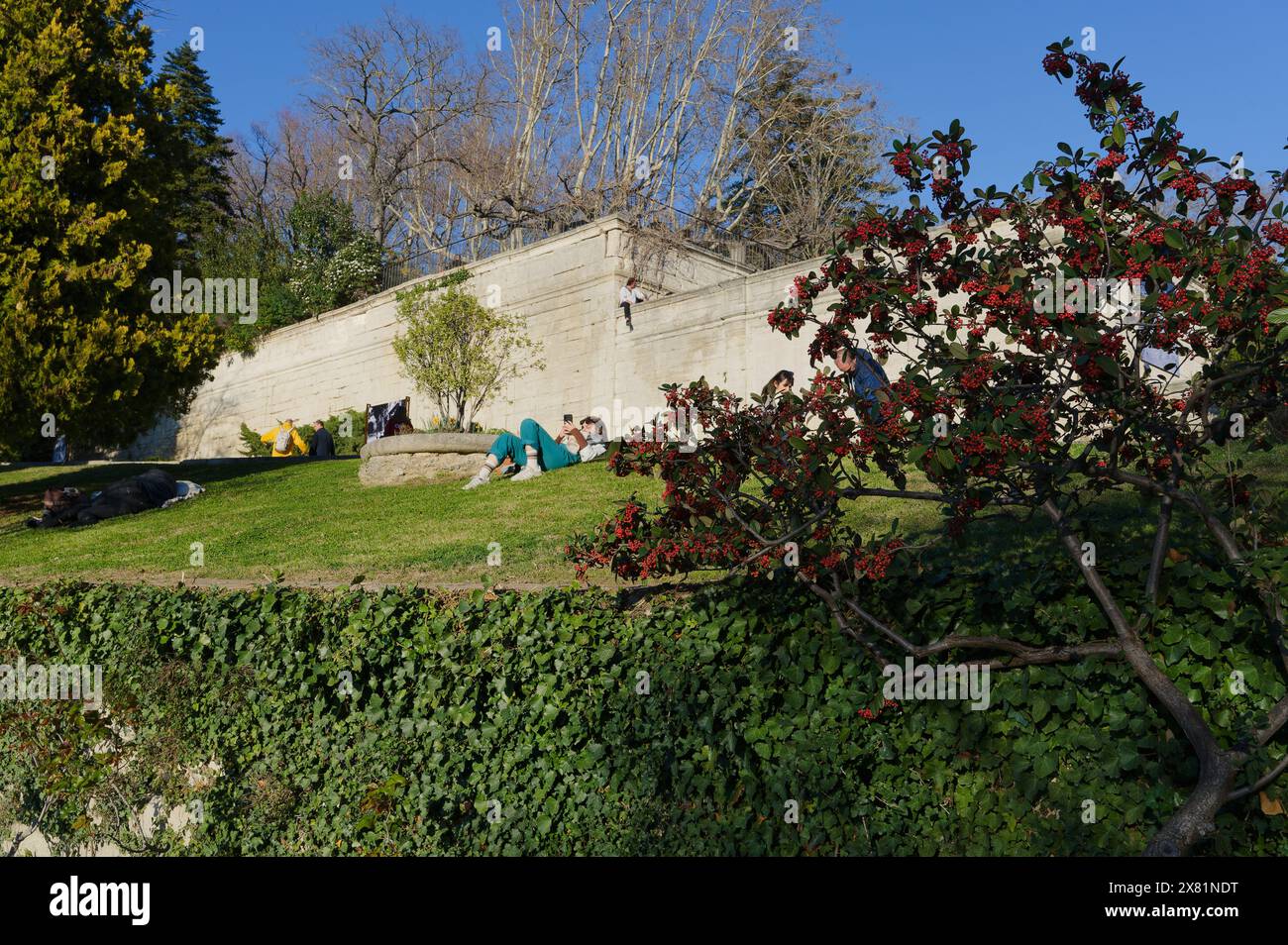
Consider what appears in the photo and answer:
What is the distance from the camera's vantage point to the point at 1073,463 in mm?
4844

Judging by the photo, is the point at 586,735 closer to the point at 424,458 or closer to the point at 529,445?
the point at 529,445

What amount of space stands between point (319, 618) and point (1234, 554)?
5225 millimetres

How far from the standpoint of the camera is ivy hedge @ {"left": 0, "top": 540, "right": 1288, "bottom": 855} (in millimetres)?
4844

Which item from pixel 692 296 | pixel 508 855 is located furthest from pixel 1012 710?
pixel 692 296

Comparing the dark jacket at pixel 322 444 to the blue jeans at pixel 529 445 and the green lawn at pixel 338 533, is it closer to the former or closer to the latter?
the green lawn at pixel 338 533

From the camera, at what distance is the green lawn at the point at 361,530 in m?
9.05

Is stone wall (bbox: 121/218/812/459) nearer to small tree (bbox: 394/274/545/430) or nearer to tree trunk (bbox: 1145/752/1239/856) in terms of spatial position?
small tree (bbox: 394/274/545/430)

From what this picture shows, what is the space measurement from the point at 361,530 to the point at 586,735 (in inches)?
267

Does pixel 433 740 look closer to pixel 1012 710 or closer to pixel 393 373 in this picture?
pixel 1012 710

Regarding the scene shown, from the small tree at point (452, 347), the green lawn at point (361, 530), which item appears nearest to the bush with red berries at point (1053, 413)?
the green lawn at point (361, 530)

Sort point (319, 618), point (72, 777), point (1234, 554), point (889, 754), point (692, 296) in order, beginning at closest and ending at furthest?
point (1234, 554), point (889, 754), point (319, 618), point (72, 777), point (692, 296)

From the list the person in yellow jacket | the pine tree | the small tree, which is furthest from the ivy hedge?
the pine tree

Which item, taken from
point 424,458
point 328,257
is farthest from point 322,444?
point 328,257

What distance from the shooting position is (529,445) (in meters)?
15.1
